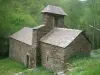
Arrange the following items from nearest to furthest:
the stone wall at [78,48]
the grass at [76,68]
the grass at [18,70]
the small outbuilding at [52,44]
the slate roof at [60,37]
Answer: the grass at [76,68] < the stone wall at [78,48] < the small outbuilding at [52,44] < the slate roof at [60,37] < the grass at [18,70]

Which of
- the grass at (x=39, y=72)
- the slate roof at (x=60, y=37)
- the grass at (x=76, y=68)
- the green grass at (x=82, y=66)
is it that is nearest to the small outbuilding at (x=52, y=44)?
the slate roof at (x=60, y=37)

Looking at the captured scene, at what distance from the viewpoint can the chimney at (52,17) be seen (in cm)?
2992

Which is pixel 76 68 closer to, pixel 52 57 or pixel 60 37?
pixel 52 57

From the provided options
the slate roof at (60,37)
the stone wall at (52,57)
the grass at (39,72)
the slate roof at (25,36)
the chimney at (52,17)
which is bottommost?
the grass at (39,72)

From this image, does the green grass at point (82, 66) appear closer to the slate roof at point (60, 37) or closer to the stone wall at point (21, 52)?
the slate roof at point (60, 37)

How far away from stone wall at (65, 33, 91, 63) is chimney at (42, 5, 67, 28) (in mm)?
5625

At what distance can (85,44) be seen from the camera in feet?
87.7

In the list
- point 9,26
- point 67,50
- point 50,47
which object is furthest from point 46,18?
point 9,26

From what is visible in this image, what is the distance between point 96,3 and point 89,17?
371 centimetres

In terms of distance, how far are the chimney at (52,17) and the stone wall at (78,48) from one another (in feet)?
18.5

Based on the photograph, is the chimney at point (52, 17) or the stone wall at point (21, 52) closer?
the stone wall at point (21, 52)

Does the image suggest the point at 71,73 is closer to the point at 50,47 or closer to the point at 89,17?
the point at 50,47

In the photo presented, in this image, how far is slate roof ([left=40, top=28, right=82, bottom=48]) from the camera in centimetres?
2497

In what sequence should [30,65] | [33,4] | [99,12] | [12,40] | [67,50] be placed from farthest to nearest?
[33,4]
[99,12]
[12,40]
[30,65]
[67,50]
